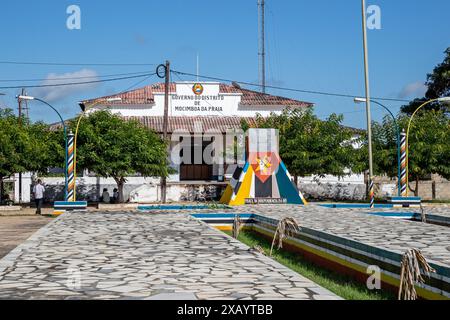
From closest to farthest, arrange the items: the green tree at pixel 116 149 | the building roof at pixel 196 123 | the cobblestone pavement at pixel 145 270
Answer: the cobblestone pavement at pixel 145 270, the green tree at pixel 116 149, the building roof at pixel 196 123

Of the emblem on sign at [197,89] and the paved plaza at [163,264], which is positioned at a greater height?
the emblem on sign at [197,89]

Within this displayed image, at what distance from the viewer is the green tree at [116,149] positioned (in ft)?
123

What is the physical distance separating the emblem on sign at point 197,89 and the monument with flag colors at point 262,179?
Result: 18.0 m

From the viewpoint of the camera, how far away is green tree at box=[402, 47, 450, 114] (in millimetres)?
54344

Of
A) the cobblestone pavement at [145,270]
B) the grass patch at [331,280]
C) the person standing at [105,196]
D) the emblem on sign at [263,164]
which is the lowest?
the grass patch at [331,280]

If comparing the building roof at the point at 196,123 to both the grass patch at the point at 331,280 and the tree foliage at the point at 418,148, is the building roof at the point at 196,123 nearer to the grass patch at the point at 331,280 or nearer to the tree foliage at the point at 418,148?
the tree foliage at the point at 418,148

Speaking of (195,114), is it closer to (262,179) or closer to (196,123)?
(196,123)

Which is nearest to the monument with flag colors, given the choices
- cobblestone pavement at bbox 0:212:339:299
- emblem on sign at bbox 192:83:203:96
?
cobblestone pavement at bbox 0:212:339:299

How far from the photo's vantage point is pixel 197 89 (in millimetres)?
47938

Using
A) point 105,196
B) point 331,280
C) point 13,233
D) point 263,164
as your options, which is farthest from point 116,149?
point 331,280

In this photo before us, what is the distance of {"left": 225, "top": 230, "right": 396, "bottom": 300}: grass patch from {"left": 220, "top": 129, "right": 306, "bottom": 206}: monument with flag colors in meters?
12.6

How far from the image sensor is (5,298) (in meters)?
7.60

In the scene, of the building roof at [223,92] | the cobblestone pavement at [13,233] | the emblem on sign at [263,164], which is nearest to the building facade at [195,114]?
the building roof at [223,92]

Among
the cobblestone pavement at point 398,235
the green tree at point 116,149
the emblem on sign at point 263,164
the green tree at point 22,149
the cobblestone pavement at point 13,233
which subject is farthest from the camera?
the green tree at point 116,149
